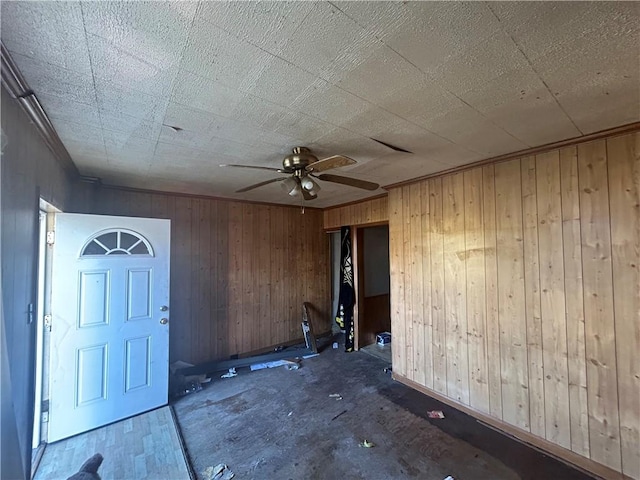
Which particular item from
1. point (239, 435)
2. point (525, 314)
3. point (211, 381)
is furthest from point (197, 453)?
point (525, 314)

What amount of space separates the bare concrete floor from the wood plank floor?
0.45ft

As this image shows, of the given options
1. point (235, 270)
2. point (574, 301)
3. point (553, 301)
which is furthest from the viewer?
point (235, 270)

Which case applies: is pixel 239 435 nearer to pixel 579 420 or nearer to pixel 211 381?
pixel 211 381

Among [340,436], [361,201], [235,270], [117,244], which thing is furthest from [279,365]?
[361,201]

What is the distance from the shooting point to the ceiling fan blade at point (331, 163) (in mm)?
1863

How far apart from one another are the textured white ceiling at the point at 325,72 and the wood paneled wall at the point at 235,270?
66.3 inches

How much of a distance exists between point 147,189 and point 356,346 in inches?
148

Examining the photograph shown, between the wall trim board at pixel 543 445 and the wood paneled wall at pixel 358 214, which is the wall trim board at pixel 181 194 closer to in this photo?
the wood paneled wall at pixel 358 214

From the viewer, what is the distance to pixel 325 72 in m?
1.29

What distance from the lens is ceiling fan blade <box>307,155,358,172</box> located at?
73.3 inches

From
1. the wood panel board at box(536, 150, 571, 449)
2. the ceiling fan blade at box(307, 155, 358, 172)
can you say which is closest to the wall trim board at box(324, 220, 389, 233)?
the wood panel board at box(536, 150, 571, 449)

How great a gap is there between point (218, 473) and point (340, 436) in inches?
39.1

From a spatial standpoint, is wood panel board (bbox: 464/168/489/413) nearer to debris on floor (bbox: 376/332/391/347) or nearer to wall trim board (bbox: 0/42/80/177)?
debris on floor (bbox: 376/332/391/347)

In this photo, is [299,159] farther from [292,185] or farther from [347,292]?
[347,292]
